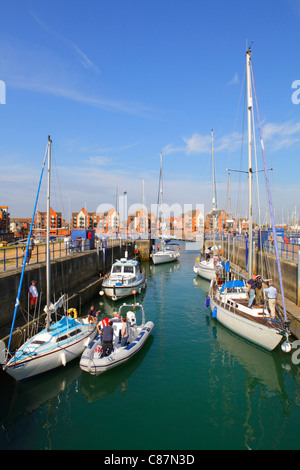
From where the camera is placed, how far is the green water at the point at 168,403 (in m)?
8.31

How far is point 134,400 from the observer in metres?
10.3

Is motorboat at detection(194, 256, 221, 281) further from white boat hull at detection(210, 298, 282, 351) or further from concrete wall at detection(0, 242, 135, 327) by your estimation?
white boat hull at detection(210, 298, 282, 351)

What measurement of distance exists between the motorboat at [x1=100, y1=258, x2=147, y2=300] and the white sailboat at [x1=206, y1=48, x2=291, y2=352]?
664cm

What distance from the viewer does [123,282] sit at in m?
24.0

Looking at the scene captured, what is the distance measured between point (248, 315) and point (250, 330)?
0.88 m

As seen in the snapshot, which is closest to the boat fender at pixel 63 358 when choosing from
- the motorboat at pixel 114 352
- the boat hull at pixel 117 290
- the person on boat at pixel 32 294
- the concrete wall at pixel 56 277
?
the motorboat at pixel 114 352

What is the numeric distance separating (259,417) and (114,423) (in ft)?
14.7

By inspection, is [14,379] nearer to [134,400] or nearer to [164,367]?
[134,400]

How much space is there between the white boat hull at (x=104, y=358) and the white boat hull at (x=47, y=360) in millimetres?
666

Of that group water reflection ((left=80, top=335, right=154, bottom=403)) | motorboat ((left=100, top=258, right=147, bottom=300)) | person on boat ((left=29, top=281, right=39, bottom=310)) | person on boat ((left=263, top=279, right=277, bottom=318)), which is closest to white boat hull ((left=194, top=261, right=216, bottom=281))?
motorboat ((left=100, top=258, right=147, bottom=300))

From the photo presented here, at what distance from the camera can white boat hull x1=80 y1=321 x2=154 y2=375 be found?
447 inches

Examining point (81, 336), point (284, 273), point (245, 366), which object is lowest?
point (245, 366)

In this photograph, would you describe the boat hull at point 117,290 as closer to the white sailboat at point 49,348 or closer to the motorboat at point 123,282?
the motorboat at point 123,282

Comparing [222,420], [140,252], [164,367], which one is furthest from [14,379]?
[140,252]
